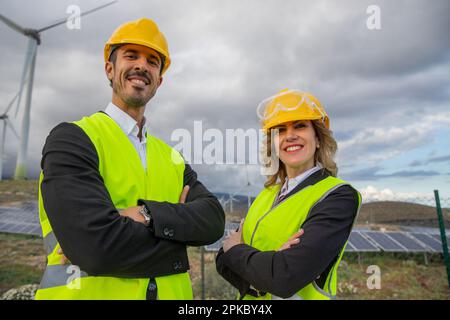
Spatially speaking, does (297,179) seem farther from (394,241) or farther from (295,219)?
(394,241)

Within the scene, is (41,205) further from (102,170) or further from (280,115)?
(280,115)

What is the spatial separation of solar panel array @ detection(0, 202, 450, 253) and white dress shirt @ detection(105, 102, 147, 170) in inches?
321

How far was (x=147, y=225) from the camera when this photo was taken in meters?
2.91

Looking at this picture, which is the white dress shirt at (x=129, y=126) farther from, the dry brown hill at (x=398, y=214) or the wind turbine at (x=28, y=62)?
the wind turbine at (x=28, y=62)

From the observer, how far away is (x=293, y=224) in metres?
3.37

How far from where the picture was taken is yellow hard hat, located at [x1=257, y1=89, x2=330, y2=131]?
3693 mm

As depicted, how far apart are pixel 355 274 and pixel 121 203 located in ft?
39.2

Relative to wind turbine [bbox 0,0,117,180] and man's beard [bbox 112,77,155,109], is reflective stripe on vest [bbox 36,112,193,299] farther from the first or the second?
wind turbine [bbox 0,0,117,180]

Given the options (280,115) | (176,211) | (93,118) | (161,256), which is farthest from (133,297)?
(280,115)

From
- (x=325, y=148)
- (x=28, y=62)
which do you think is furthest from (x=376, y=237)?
(x=28, y=62)

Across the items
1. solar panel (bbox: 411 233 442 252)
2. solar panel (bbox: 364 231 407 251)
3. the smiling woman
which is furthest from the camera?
solar panel (bbox: 364 231 407 251)

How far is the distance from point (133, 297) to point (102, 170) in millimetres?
1091

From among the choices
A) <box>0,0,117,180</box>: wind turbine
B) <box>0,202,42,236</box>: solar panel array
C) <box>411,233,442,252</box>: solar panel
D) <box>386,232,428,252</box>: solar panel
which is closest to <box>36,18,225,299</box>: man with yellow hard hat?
<box>386,232,428,252</box>: solar panel
